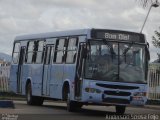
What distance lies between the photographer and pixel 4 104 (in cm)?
2389

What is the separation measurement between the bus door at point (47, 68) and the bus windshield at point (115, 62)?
13.6 feet

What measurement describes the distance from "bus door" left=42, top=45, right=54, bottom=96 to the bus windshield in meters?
4.13

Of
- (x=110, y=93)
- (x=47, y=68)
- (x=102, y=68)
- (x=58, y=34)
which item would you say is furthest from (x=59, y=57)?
(x=110, y=93)

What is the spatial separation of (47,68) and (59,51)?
57.7 inches

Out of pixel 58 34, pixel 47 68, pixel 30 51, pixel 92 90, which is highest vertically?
pixel 58 34

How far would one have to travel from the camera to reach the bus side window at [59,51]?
25609 mm

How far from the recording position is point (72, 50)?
24.5m

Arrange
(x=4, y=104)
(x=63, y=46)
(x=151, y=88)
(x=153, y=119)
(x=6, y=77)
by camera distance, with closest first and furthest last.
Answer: (x=153, y=119) → (x=4, y=104) → (x=63, y=46) → (x=151, y=88) → (x=6, y=77)

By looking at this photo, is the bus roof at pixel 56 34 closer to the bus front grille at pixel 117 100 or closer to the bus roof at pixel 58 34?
the bus roof at pixel 58 34

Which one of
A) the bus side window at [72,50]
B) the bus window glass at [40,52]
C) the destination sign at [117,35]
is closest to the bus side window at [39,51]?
the bus window glass at [40,52]

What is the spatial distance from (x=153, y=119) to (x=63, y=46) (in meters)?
5.26

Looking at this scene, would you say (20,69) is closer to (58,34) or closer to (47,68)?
(47,68)

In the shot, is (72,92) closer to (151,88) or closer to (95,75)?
(95,75)

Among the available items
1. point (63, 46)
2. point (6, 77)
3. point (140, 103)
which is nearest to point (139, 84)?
point (140, 103)
